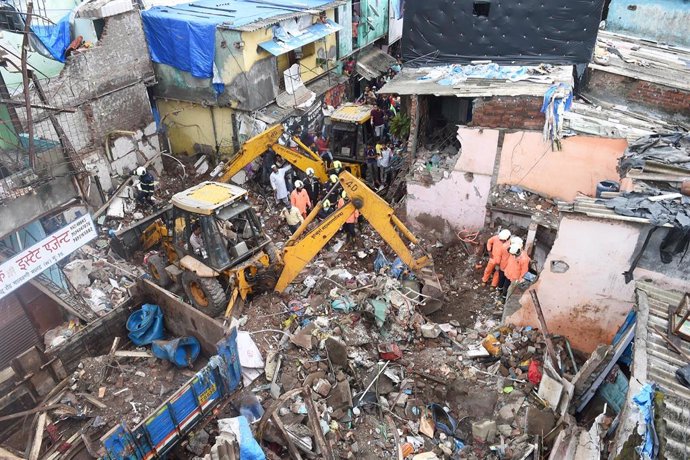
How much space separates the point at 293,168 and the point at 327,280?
4412 millimetres

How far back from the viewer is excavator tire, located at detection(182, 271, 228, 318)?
8.84m

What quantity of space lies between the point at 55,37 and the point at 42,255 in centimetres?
785

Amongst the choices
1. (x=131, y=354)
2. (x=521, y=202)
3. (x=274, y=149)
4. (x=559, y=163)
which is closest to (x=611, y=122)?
(x=559, y=163)

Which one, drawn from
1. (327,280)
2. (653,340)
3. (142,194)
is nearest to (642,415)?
(653,340)

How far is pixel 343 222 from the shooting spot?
9.17 metres

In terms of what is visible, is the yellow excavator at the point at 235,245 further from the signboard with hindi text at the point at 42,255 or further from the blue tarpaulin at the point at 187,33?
the blue tarpaulin at the point at 187,33

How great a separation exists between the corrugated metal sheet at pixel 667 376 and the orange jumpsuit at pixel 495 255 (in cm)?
361

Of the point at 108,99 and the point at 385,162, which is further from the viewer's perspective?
the point at 385,162

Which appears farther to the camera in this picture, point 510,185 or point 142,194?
point 142,194

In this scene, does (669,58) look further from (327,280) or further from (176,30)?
(176,30)

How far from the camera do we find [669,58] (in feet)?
44.0

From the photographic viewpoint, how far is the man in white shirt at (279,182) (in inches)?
522

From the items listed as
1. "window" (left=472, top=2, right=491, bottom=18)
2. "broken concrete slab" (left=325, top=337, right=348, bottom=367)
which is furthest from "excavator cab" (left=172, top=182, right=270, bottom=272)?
"window" (left=472, top=2, right=491, bottom=18)

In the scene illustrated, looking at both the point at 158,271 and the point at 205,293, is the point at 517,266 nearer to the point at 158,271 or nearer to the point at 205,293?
the point at 205,293
